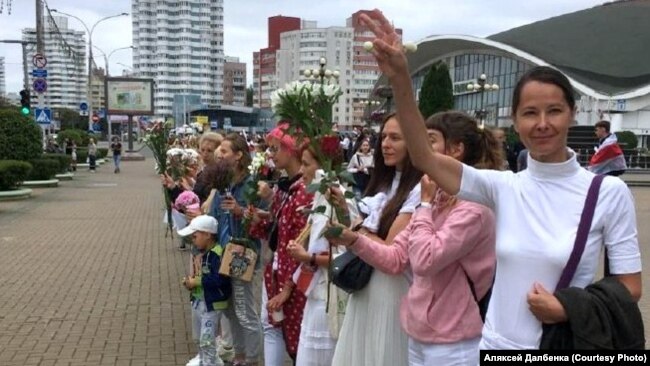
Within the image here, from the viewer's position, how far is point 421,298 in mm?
2654

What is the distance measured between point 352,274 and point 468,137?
787 mm

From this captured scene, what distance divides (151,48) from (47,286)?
Result: 98.3 metres

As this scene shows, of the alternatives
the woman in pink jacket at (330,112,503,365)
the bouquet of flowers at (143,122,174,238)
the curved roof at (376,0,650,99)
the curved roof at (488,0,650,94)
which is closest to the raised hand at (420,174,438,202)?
the woman in pink jacket at (330,112,503,365)

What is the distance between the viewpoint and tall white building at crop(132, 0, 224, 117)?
9853 centimetres

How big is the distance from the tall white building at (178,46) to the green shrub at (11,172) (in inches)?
3107

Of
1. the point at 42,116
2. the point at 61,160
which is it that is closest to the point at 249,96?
the point at 61,160

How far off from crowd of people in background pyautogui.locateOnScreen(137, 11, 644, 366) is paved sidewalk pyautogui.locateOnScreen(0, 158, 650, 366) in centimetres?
132

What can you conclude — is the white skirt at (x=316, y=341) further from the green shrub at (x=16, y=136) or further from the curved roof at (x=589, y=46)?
the curved roof at (x=589, y=46)

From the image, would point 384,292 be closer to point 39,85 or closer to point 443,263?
point 443,263

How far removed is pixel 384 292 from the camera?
114 inches

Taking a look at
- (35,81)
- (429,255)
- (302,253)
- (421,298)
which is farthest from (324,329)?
(35,81)

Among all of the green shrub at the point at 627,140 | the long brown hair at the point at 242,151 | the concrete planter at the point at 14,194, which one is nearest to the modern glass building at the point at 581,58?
the green shrub at the point at 627,140

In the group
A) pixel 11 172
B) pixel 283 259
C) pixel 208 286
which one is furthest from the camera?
pixel 11 172

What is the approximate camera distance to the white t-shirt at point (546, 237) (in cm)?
188
